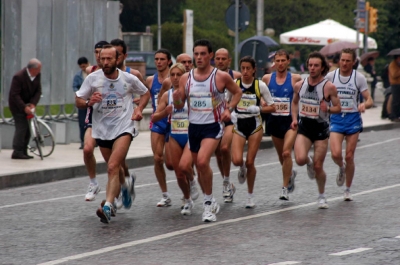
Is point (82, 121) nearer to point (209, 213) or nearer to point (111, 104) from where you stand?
point (111, 104)

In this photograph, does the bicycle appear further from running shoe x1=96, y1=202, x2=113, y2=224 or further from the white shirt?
running shoe x1=96, y1=202, x2=113, y2=224

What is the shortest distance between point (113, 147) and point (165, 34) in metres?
49.0

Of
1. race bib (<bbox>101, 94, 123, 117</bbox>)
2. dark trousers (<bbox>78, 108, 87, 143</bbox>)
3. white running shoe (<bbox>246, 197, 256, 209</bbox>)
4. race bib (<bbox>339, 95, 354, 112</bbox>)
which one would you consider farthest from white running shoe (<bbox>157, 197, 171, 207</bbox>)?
dark trousers (<bbox>78, 108, 87, 143</bbox>)

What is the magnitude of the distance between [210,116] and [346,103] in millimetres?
2450

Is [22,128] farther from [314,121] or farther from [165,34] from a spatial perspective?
[165,34]

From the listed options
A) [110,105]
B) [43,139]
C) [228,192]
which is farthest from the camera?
[43,139]

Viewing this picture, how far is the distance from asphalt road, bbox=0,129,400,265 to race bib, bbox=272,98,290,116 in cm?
106

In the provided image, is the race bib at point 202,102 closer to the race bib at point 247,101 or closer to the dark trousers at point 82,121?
the race bib at point 247,101

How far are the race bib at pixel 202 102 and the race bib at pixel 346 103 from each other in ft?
7.87

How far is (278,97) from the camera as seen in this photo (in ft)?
41.9

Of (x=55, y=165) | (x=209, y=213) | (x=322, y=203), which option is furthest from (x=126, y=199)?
(x=55, y=165)

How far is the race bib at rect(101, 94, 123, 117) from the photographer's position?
11047 millimetres

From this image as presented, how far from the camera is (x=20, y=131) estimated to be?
58.0 ft

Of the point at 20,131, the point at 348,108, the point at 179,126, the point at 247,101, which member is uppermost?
the point at 247,101
